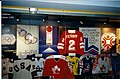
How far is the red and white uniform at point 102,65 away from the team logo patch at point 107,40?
0.24m

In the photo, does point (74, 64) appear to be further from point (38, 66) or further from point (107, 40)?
point (107, 40)

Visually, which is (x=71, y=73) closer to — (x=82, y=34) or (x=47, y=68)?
(x=47, y=68)

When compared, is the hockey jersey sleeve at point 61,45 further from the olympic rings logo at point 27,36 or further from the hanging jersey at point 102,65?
the hanging jersey at point 102,65

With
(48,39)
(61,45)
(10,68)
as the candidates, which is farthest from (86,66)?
(10,68)

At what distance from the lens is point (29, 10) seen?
4.04m

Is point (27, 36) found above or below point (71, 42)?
above

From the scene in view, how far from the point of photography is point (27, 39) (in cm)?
414

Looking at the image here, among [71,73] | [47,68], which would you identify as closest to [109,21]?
[71,73]

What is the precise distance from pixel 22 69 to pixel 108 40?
2.00 meters

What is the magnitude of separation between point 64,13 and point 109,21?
106 centimetres

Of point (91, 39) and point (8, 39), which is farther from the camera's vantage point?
point (91, 39)

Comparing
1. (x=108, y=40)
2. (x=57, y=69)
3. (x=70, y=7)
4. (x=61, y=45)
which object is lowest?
(x=57, y=69)

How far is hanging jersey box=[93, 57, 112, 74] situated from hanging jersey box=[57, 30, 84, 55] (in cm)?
41

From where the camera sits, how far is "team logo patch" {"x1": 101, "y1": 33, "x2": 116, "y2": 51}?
14.8 ft
